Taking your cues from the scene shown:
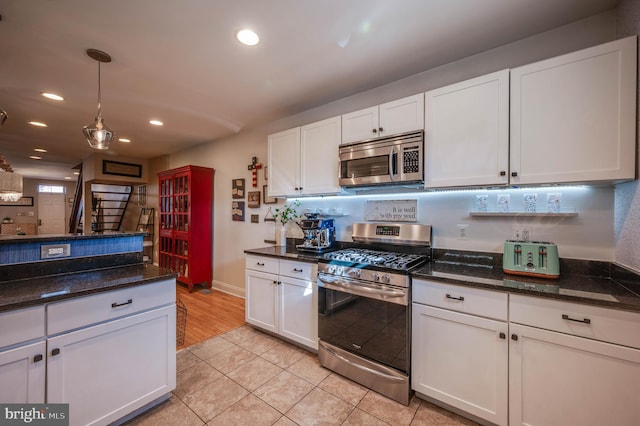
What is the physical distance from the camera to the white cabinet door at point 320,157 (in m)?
2.48

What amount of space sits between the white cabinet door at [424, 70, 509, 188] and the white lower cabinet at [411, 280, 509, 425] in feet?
2.59

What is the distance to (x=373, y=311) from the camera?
1.87 meters

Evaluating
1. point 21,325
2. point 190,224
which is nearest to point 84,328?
point 21,325

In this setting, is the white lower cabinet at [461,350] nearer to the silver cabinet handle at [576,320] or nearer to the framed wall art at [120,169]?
the silver cabinet handle at [576,320]

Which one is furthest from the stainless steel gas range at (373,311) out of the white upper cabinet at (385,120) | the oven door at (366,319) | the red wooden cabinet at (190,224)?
the red wooden cabinet at (190,224)

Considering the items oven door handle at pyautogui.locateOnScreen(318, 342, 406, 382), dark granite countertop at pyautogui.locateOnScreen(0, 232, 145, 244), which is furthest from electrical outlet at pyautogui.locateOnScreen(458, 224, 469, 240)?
dark granite countertop at pyautogui.locateOnScreen(0, 232, 145, 244)

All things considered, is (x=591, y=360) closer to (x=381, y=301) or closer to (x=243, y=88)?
(x=381, y=301)

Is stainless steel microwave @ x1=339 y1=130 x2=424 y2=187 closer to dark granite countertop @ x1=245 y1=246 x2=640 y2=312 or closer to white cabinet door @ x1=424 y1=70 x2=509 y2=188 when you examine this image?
white cabinet door @ x1=424 y1=70 x2=509 y2=188

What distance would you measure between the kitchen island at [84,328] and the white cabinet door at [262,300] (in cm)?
98

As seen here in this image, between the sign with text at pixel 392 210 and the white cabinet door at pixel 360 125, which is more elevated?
the white cabinet door at pixel 360 125

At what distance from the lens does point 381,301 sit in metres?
1.83

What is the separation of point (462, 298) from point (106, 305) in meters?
2.08

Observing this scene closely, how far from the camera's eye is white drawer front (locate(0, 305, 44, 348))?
3.76 feet

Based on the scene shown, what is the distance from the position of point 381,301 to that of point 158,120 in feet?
11.9
